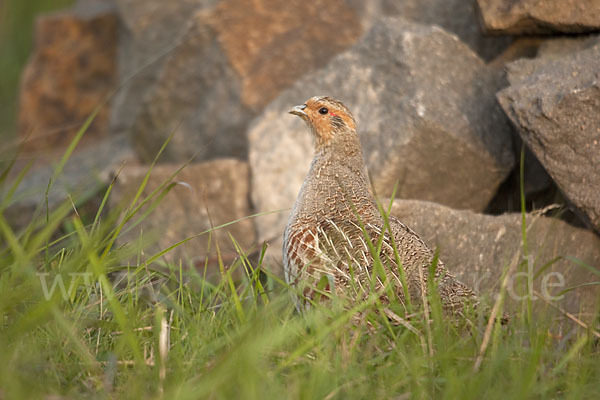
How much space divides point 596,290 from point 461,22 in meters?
2.35

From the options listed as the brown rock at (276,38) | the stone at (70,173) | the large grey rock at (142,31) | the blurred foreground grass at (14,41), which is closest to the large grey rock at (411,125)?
the brown rock at (276,38)

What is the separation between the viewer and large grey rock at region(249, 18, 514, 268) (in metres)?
4.62

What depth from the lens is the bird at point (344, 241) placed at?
3322 mm

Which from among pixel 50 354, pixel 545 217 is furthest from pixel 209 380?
pixel 545 217

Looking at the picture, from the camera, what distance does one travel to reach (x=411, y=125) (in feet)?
15.1

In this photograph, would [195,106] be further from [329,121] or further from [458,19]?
[329,121]

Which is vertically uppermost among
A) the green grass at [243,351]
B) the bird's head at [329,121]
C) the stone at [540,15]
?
the stone at [540,15]

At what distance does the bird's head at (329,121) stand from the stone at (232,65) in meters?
1.70

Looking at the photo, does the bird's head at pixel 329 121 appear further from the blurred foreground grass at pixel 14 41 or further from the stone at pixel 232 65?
the blurred foreground grass at pixel 14 41

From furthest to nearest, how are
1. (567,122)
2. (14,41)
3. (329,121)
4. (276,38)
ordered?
1. (14,41)
2. (276,38)
3. (329,121)
4. (567,122)

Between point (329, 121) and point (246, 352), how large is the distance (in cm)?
202

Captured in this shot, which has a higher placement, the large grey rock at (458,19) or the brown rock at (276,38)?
the large grey rock at (458,19)

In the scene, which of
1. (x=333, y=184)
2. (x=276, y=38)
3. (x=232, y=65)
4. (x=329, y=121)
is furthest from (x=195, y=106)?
(x=333, y=184)

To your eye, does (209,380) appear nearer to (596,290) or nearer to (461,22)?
(596,290)
